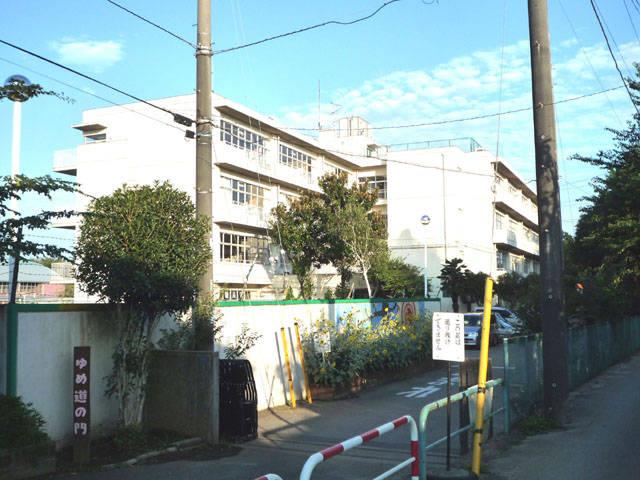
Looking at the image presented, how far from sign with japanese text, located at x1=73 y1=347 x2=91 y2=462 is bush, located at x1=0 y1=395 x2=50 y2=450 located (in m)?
0.59

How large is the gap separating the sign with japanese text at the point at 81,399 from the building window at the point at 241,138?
1341 inches

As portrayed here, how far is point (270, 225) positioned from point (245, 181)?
345cm

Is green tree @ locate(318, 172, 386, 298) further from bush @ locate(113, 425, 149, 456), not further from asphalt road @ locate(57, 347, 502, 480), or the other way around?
bush @ locate(113, 425, 149, 456)

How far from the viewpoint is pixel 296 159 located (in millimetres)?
51531

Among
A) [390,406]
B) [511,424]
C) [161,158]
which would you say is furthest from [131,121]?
[511,424]

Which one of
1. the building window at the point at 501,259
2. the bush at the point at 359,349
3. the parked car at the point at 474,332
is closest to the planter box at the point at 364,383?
the bush at the point at 359,349

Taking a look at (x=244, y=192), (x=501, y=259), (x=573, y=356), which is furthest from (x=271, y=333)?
(x=501, y=259)

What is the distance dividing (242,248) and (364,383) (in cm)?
3020

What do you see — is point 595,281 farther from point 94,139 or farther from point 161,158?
point 94,139

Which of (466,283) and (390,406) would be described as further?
(466,283)

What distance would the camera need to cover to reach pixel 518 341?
11.6 m

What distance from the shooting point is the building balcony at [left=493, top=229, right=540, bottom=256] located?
5951 centimetres

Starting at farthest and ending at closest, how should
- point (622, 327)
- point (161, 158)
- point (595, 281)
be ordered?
point (161, 158) < point (622, 327) < point (595, 281)

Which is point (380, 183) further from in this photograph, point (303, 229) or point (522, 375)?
point (522, 375)
